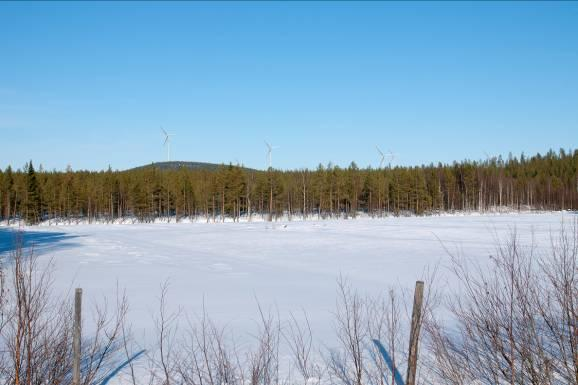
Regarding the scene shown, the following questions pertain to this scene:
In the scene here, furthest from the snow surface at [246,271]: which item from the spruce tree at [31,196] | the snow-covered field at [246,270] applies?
the spruce tree at [31,196]

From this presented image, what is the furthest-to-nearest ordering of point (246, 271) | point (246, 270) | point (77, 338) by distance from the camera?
point (246, 270), point (246, 271), point (77, 338)

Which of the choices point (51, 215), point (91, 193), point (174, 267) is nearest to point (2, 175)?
point (51, 215)

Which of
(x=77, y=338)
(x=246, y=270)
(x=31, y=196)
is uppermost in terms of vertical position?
(x=31, y=196)

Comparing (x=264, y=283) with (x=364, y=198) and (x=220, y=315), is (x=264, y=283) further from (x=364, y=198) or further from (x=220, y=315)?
(x=364, y=198)

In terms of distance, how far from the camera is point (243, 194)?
→ 293 feet

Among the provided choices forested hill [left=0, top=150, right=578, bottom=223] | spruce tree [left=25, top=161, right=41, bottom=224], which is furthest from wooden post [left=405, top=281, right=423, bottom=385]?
spruce tree [left=25, top=161, right=41, bottom=224]

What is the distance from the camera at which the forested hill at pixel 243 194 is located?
8700 centimetres

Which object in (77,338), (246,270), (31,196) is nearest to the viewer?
(77,338)

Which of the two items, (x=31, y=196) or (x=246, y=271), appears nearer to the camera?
(x=246, y=271)

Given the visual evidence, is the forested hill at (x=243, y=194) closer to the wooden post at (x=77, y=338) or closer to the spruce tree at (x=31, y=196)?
the spruce tree at (x=31, y=196)

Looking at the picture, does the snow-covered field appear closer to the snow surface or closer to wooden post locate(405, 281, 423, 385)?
the snow surface

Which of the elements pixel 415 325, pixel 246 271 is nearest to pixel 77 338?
pixel 415 325

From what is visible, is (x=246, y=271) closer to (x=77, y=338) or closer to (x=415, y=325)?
(x=77, y=338)

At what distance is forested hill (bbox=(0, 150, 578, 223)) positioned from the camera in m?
87.0
